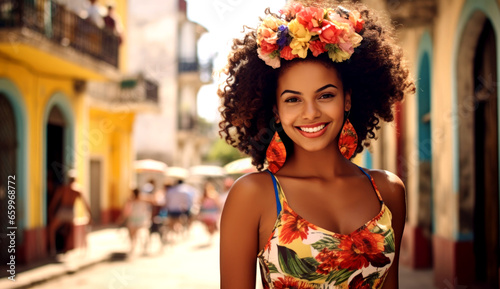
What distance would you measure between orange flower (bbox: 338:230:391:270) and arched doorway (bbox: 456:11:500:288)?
5.15 meters

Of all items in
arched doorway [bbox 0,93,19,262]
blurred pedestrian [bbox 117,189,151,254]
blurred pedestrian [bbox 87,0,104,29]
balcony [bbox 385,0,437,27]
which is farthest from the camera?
blurred pedestrian [bbox 87,0,104,29]

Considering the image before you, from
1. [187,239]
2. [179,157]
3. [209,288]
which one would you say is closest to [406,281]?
[209,288]

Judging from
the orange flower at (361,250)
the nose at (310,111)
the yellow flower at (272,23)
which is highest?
the yellow flower at (272,23)

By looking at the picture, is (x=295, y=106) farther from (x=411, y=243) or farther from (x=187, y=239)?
(x=187, y=239)

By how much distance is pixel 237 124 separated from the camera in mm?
2473

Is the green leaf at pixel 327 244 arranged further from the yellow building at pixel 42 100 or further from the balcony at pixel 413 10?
the yellow building at pixel 42 100

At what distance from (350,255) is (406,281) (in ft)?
21.3

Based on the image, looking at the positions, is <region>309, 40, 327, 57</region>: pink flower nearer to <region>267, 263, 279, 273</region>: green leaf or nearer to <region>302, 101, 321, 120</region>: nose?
<region>302, 101, 321, 120</region>: nose

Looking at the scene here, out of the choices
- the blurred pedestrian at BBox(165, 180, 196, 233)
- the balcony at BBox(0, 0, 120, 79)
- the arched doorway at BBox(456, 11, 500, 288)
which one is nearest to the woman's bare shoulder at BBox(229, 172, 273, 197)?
the arched doorway at BBox(456, 11, 500, 288)

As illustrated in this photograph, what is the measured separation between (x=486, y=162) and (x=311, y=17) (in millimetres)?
5377

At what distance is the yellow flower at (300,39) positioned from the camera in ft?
7.24

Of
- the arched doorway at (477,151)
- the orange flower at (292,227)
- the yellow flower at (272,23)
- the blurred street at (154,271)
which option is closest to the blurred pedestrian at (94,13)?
the blurred street at (154,271)

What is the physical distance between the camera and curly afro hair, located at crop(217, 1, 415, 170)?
7.89 ft

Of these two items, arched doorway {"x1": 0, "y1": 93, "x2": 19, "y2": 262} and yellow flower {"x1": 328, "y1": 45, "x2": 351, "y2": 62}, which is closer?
yellow flower {"x1": 328, "y1": 45, "x2": 351, "y2": 62}
